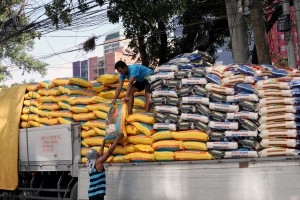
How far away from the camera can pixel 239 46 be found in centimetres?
1038

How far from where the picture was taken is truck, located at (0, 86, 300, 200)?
5.25 meters

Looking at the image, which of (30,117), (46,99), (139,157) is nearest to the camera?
(139,157)

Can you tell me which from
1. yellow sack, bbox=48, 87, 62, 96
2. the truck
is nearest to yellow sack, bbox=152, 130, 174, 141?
the truck

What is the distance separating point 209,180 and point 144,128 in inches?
54.9

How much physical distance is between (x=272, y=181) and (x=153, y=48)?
9905 millimetres

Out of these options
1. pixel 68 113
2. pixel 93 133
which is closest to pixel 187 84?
pixel 93 133

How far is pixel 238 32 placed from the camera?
10453 millimetres

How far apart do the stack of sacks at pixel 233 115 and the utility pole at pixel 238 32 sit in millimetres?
4006

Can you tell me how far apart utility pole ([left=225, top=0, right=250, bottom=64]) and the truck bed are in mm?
4456

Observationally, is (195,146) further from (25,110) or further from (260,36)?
(260,36)

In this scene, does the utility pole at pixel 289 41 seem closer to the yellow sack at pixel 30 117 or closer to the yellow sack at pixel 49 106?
the yellow sack at pixel 49 106

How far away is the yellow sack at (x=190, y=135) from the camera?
6.16 metres

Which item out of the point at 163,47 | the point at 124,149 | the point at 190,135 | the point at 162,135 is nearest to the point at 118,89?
the point at 124,149

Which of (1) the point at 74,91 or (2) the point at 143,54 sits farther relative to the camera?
(2) the point at 143,54
